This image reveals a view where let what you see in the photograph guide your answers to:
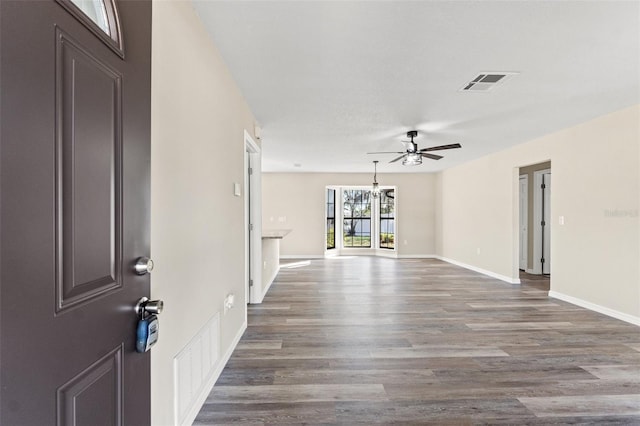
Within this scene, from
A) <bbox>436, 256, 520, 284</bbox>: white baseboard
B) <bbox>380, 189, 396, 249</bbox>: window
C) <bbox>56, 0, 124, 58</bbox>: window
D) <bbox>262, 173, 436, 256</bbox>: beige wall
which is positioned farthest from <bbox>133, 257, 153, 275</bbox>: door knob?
<bbox>380, 189, 396, 249</bbox>: window

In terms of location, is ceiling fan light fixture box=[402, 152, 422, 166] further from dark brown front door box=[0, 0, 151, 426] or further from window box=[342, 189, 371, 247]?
window box=[342, 189, 371, 247]

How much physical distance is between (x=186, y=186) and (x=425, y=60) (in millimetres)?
2082

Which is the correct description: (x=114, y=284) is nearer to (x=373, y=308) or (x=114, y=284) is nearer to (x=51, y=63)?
(x=51, y=63)

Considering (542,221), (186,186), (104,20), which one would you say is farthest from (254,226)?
(542,221)

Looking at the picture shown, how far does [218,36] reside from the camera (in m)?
2.21

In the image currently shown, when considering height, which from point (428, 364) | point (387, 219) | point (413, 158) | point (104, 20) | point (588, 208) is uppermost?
point (413, 158)

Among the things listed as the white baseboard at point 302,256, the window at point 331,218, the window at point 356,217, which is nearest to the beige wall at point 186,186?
the white baseboard at point 302,256

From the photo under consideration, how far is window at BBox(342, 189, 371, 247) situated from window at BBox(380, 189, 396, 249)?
39 cm

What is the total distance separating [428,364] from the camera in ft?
8.72

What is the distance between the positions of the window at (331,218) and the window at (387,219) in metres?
1.42

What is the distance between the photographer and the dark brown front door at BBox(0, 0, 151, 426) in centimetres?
62

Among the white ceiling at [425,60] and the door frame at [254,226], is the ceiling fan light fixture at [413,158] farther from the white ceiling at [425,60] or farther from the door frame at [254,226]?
the door frame at [254,226]

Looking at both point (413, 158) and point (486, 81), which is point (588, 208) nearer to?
point (413, 158)

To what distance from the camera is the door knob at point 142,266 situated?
1.05m
